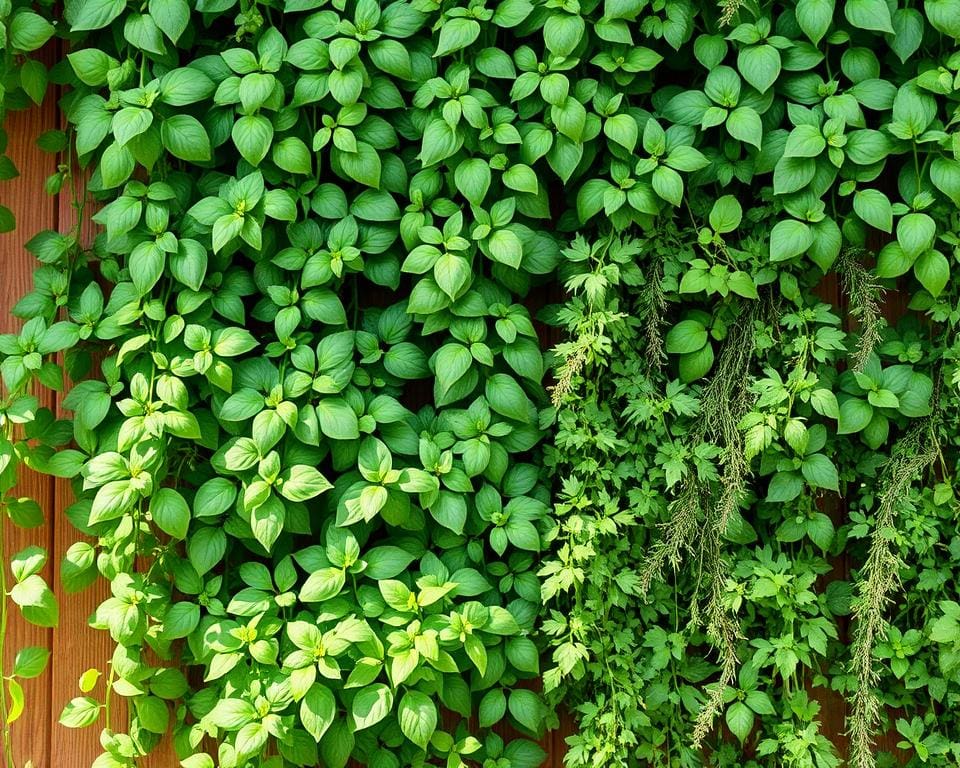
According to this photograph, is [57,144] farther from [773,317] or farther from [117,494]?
[773,317]

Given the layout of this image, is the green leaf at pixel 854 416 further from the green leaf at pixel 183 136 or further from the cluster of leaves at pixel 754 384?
the green leaf at pixel 183 136

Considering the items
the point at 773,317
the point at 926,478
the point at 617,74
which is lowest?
the point at 926,478

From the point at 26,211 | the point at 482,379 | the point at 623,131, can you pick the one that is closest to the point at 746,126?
the point at 623,131

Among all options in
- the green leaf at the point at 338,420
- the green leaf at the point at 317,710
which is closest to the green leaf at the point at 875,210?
the green leaf at the point at 338,420

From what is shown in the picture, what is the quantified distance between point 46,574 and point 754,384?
164 centimetres

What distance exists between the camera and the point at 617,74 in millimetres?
2133

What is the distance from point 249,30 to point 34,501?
3.67 feet

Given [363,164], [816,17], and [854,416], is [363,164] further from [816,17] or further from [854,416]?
[854,416]

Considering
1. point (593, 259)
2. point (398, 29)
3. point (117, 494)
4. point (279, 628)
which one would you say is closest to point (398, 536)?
point (279, 628)

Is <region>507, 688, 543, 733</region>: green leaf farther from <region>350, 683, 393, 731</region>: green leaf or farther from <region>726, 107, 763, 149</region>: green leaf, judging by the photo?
<region>726, 107, 763, 149</region>: green leaf

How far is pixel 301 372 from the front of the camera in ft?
6.74

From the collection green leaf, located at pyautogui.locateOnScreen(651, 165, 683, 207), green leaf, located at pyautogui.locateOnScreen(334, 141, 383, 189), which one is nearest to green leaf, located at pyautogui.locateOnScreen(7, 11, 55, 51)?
green leaf, located at pyautogui.locateOnScreen(334, 141, 383, 189)

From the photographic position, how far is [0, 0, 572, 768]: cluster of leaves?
200 cm

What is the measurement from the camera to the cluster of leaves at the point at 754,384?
207 cm
